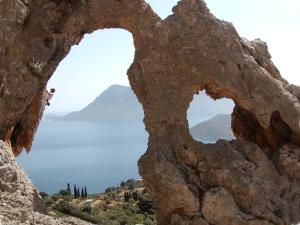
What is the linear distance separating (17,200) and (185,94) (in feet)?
24.3

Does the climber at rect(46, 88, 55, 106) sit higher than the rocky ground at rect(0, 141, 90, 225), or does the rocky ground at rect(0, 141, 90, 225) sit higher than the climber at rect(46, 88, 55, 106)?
the climber at rect(46, 88, 55, 106)

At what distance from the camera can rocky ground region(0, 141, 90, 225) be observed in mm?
11914

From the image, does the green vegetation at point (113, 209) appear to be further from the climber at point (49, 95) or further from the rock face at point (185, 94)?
the rock face at point (185, 94)

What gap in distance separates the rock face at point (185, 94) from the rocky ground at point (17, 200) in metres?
3.01

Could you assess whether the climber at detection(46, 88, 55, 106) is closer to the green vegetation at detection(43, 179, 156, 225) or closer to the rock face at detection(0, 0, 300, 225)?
the rock face at detection(0, 0, 300, 225)

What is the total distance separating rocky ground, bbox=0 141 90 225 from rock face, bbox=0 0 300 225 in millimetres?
3006

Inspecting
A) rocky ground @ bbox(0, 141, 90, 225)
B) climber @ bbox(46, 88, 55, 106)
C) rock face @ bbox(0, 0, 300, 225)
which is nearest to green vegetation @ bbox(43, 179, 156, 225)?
climber @ bbox(46, 88, 55, 106)

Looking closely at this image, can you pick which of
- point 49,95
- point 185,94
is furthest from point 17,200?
point 49,95

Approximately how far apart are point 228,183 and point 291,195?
8.84ft

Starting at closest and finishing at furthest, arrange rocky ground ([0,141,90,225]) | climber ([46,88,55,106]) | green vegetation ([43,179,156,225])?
rocky ground ([0,141,90,225]) → climber ([46,88,55,106]) → green vegetation ([43,179,156,225])

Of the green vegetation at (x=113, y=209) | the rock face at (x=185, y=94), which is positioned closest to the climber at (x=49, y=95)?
the rock face at (x=185, y=94)

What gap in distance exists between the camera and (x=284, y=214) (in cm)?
1634

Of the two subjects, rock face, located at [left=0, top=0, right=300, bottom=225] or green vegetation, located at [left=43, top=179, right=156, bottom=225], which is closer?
rock face, located at [left=0, top=0, right=300, bottom=225]

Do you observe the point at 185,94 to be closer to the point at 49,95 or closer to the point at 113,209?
the point at 49,95
